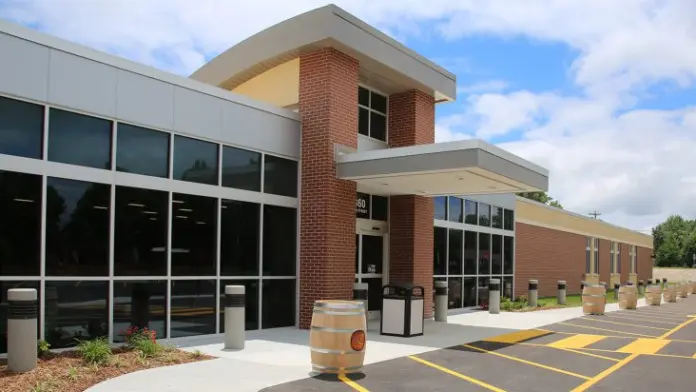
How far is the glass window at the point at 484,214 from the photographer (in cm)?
2314

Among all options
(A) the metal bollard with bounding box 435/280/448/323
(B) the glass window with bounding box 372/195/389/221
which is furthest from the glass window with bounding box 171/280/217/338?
(A) the metal bollard with bounding box 435/280/448/323

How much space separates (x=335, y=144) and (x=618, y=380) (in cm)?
785

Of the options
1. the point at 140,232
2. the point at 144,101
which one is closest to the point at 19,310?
the point at 140,232

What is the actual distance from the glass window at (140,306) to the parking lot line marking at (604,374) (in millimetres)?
6993

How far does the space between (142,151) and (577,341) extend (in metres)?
9.46

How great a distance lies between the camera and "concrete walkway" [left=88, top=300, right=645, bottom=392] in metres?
8.54

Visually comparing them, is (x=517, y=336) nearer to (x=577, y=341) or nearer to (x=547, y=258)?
(x=577, y=341)

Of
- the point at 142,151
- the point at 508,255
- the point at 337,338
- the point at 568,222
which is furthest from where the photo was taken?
the point at 568,222

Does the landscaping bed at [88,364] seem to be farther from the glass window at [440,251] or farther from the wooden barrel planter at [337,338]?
the glass window at [440,251]

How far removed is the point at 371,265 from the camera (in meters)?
17.5

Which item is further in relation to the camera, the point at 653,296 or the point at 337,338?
the point at 653,296

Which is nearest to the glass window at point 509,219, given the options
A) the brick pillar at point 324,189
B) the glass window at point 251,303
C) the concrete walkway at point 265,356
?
the concrete walkway at point 265,356

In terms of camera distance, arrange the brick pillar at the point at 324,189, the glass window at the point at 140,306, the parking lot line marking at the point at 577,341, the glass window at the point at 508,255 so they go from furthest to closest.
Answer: the glass window at the point at 508,255 → the brick pillar at the point at 324,189 → the parking lot line marking at the point at 577,341 → the glass window at the point at 140,306

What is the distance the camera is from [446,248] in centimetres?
2069
